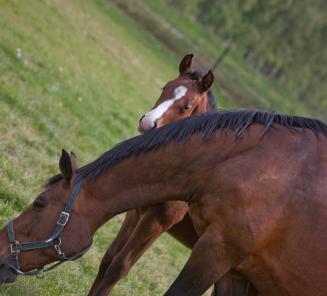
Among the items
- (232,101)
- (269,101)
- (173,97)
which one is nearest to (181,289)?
(173,97)

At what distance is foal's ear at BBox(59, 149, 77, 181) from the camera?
15.6 ft

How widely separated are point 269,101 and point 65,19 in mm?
26401

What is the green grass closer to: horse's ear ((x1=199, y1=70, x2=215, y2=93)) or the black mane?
the black mane

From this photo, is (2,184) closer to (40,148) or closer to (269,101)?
(40,148)

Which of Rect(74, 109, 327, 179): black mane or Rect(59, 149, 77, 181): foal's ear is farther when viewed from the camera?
Rect(74, 109, 327, 179): black mane

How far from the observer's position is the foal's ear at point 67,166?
15.6ft

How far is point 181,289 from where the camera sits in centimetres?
493

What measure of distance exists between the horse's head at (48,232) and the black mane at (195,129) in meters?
0.19

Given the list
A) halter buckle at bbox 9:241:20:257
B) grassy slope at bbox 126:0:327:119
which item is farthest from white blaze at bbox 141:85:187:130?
grassy slope at bbox 126:0:327:119

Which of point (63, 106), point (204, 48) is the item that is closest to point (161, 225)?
point (63, 106)

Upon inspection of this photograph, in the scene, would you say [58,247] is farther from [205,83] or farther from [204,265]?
[205,83]

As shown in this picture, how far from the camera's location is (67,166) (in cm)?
482

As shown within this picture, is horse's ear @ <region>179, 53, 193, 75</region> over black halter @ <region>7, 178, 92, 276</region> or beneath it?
over

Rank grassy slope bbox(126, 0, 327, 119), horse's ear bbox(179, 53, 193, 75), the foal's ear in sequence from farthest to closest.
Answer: grassy slope bbox(126, 0, 327, 119) < horse's ear bbox(179, 53, 193, 75) < the foal's ear
